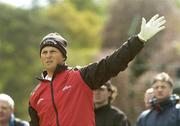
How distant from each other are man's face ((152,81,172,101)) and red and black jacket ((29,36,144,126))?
2309 mm

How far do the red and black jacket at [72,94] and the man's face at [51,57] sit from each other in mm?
64

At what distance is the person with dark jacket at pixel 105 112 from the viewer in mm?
8859

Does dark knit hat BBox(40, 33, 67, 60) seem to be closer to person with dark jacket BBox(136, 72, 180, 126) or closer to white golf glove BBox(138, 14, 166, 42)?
white golf glove BBox(138, 14, 166, 42)

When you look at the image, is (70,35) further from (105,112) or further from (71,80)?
(71,80)

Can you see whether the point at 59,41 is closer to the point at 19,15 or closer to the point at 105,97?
the point at 105,97

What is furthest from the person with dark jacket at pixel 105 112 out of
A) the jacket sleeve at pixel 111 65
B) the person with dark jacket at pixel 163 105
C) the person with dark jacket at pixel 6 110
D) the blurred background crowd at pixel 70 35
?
the blurred background crowd at pixel 70 35

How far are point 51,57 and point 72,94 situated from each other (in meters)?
0.39

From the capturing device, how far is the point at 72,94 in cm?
634

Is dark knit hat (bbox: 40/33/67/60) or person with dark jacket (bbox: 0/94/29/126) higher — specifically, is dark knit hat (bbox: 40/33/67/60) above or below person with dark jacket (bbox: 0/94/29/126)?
below

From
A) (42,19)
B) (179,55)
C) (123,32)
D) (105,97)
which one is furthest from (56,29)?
(105,97)

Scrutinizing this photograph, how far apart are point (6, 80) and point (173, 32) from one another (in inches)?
378

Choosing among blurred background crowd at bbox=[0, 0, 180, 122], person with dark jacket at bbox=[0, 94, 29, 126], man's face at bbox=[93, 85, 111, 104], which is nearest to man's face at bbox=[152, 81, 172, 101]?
man's face at bbox=[93, 85, 111, 104]

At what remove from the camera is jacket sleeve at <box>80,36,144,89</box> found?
238 inches

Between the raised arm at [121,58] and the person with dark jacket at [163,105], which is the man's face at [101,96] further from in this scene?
the raised arm at [121,58]
